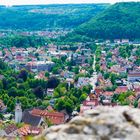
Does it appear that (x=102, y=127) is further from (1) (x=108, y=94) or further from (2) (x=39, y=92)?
(2) (x=39, y=92)

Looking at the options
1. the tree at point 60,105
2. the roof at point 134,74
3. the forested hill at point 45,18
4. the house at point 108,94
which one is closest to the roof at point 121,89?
the house at point 108,94

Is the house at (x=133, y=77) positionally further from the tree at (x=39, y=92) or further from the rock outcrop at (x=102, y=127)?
the rock outcrop at (x=102, y=127)

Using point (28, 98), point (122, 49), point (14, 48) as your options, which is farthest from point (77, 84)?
point (14, 48)

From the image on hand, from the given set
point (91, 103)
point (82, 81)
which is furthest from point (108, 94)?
point (82, 81)

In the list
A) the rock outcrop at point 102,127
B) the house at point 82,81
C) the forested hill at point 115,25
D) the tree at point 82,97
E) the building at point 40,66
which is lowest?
the building at point 40,66

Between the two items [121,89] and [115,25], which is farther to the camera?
[115,25]
